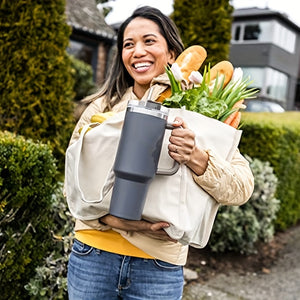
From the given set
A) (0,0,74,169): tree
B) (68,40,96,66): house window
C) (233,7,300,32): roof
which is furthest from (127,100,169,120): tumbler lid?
(233,7,300,32): roof

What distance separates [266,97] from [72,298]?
26205 millimetres

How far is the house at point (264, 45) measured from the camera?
2620 centimetres

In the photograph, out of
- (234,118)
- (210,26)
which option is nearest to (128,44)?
(234,118)

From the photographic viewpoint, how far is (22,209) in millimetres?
2508

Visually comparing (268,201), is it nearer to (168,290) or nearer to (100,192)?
(168,290)

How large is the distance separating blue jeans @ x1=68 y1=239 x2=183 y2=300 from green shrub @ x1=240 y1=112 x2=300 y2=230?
129 inches

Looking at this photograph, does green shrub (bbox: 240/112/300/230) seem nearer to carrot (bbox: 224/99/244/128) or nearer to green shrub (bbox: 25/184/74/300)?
green shrub (bbox: 25/184/74/300)

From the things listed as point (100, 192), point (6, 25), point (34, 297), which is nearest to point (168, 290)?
Answer: point (100, 192)

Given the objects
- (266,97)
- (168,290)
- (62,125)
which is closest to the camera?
(168,290)

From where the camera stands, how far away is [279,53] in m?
27.4

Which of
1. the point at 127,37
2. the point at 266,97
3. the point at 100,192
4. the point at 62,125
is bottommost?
the point at 100,192

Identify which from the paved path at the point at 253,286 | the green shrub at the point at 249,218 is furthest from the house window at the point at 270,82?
the paved path at the point at 253,286

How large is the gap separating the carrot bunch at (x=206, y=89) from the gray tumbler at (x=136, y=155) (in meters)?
0.18

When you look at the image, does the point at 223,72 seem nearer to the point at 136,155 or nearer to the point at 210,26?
the point at 136,155
